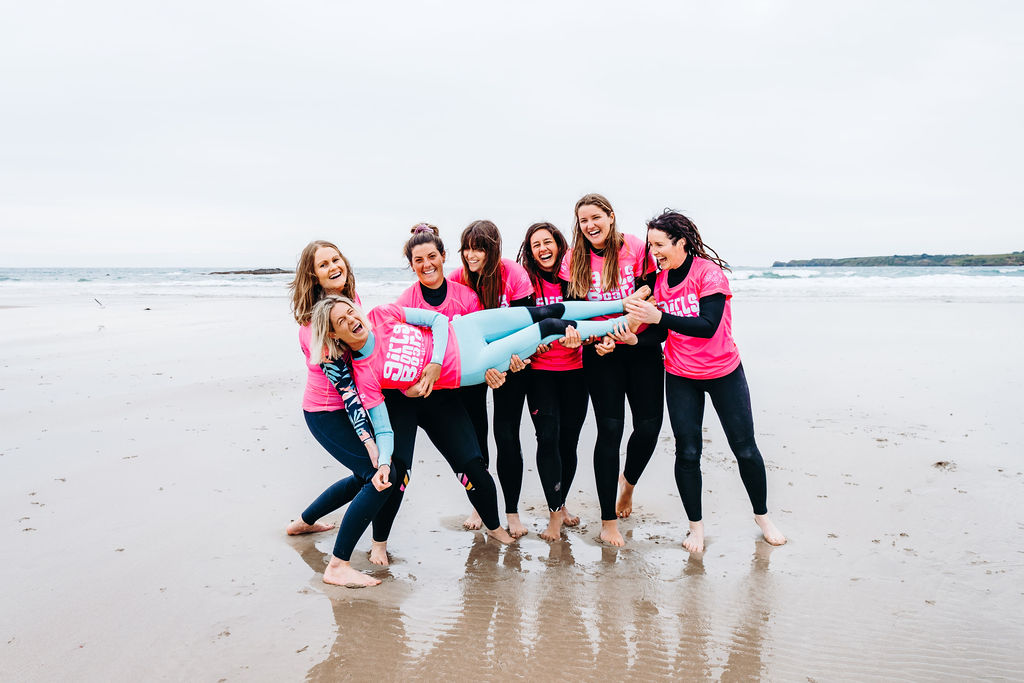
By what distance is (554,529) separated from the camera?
3.71 meters

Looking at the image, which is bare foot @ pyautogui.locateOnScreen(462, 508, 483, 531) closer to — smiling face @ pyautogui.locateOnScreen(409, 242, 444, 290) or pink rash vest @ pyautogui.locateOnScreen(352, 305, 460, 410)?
pink rash vest @ pyautogui.locateOnScreen(352, 305, 460, 410)

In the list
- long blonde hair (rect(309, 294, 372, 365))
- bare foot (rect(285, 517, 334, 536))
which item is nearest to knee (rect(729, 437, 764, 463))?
long blonde hair (rect(309, 294, 372, 365))

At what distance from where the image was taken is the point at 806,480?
4.38m

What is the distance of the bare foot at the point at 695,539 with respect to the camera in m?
3.49

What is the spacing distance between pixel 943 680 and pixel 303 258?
3.72 meters

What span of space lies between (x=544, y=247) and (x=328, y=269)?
1.42 metres

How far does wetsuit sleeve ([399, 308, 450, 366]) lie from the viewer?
341 cm

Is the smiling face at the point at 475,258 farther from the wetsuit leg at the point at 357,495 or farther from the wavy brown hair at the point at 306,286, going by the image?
the wetsuit leg at the point at 357,495

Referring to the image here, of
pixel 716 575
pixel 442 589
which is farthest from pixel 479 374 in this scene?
pixel 716 575

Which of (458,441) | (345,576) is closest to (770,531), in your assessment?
→ (458,441)

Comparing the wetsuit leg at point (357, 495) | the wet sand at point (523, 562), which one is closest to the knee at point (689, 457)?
the wet sand at point (523, 562)

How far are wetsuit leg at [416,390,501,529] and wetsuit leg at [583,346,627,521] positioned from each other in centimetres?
71

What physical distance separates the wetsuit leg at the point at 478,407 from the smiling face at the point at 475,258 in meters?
0.78

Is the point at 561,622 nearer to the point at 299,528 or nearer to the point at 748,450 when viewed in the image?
the point at 748,450
